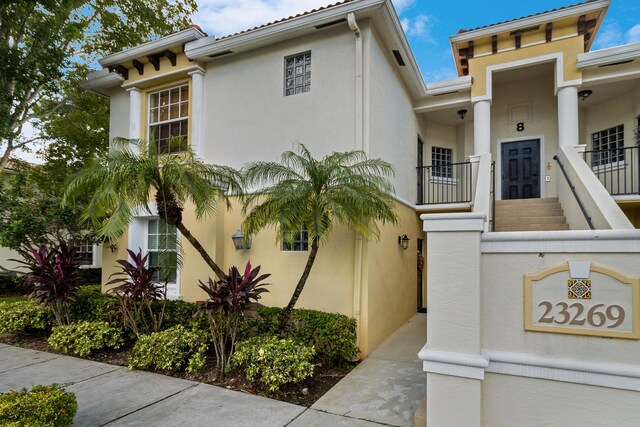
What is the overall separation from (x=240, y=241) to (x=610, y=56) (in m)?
9.49

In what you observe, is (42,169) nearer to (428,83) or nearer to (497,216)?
(428,83)

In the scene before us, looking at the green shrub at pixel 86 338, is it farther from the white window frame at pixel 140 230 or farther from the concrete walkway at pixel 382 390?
the concrete walkway at pixel 382 390

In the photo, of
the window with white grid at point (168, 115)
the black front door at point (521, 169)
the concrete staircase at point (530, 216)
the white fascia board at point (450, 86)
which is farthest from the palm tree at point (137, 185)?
the black front door at point (521, 169)

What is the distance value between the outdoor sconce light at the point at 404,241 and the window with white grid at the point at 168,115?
5860mm

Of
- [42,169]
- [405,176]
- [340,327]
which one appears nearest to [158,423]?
[340,327]

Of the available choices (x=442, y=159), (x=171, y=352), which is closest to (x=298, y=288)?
(x=171, y=352)

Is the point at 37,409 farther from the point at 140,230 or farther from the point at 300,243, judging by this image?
the point at 140,230

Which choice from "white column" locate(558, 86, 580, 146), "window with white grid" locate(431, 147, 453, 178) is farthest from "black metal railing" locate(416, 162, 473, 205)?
"white column" locate(558, 86, 580, 146)

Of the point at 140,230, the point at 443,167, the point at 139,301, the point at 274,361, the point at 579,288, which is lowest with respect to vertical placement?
the point at 274,361

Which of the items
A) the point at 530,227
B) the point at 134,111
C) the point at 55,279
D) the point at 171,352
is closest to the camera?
the point at 171,352

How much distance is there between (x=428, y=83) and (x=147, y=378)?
31.9 ft

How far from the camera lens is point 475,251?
11.6 ft

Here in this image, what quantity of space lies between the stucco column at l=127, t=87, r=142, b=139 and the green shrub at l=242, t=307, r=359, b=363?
20.5ft

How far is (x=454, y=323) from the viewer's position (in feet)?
11.8
